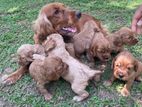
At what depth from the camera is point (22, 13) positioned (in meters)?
6.82

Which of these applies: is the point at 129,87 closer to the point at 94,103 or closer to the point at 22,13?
the point at 94,103

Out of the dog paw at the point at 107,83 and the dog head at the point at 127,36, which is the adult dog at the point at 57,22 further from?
the dog paw at the point at 107,83

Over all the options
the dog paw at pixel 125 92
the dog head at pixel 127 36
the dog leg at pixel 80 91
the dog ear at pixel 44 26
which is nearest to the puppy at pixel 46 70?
the dog leg at pixel 80 91

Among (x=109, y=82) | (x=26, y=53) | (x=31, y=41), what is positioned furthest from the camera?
(x=31, y=41)

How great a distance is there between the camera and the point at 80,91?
4.09 meters

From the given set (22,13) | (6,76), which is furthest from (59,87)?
(22,13)

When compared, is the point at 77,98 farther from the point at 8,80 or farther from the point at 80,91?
the point at 8,80

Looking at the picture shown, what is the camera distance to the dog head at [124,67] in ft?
13.3

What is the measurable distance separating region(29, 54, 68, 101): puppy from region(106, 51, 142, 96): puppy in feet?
2.00

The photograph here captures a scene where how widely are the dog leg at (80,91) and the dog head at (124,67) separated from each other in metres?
0.42

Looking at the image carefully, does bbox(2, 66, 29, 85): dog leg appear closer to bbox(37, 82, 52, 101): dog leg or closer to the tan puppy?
the tan puppy

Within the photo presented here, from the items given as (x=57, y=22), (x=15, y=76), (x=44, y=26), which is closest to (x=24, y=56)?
(x=15, y=76)

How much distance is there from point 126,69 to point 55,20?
1.37 meters

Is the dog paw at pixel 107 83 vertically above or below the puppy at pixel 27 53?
below
